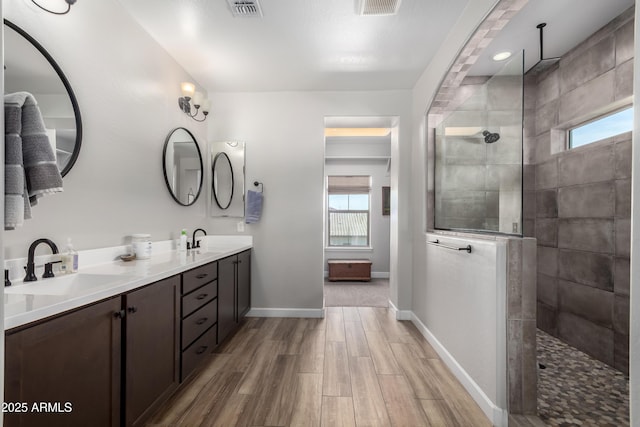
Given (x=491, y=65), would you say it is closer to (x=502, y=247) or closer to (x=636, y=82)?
(x=502, y=247)

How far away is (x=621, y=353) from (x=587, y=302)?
40cm

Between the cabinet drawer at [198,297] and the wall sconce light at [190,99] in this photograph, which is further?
the wall sconce light at [190,99]

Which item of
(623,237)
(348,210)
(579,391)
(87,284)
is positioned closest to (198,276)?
(87,284)

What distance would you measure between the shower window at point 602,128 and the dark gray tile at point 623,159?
0.10 m

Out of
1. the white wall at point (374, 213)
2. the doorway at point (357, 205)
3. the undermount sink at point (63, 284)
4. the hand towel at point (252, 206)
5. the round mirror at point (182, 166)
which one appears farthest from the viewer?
the white wall at point (374, 213)

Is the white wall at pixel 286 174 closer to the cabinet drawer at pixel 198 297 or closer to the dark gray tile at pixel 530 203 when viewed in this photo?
the cabinet drawer at pixel 198 297

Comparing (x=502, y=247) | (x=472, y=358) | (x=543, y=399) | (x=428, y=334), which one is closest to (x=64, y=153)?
(x=502, y=247)

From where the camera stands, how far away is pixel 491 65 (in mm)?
2346

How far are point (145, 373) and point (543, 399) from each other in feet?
7.69

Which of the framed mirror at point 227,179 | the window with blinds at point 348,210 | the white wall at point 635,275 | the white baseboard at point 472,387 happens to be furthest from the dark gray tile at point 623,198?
the window with blinds at point 348,210

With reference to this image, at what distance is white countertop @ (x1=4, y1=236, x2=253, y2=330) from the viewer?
0.97m

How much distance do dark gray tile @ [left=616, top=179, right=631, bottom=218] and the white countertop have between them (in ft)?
10.0

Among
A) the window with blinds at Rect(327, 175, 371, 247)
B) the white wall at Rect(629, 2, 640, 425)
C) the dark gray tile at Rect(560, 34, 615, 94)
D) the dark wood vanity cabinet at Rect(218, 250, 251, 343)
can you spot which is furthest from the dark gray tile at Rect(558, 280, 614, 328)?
the window with blinds at Rect(327, 175, 371, 247)

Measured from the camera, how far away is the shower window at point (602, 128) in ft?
6.91
